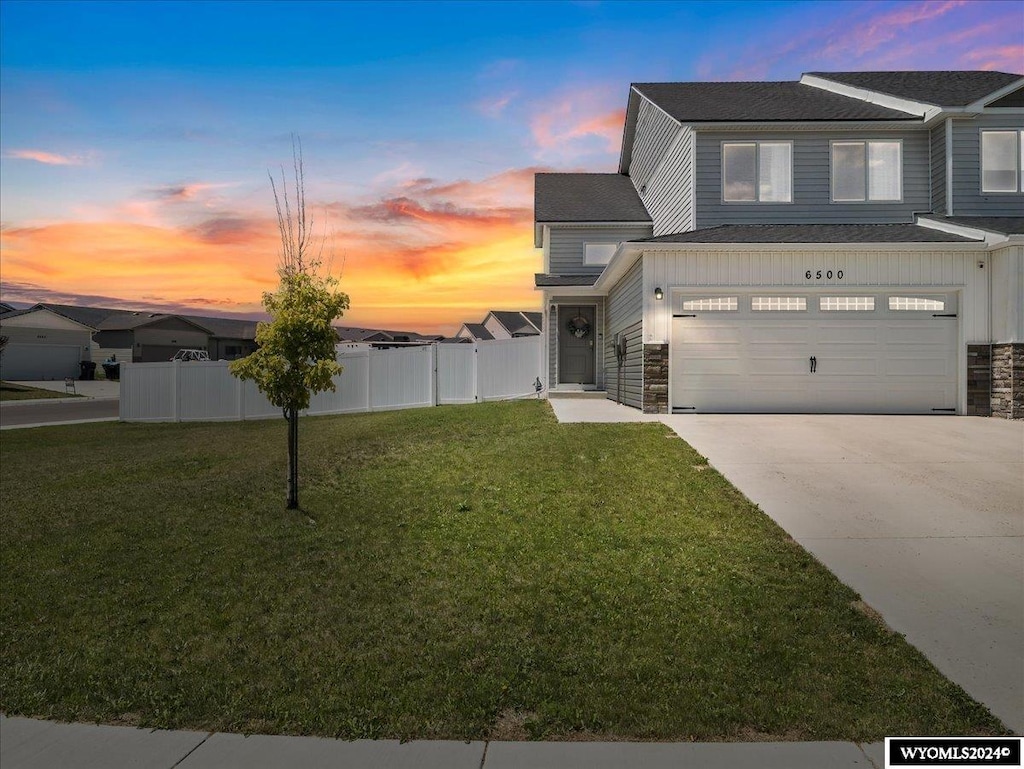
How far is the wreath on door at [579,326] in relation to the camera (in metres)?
20.8

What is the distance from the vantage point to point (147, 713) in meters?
3.62

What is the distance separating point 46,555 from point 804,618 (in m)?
6.85

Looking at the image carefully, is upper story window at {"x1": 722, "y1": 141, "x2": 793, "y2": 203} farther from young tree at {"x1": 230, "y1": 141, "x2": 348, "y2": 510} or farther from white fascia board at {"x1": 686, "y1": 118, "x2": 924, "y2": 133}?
young tree at {"x1": 230, "y1": 141, "x2": 348, "y2": 510}

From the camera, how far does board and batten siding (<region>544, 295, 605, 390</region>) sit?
20.6 metres

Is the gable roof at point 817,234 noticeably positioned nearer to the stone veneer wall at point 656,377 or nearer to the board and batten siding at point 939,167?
the board and batten siding at point 939,167

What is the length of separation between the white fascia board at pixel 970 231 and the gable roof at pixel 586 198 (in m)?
8.04

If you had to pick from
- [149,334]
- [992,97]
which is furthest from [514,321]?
[992,97]

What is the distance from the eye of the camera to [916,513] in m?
7.06

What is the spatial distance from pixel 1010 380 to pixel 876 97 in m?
8.01

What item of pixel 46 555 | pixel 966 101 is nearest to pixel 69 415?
pixel 46 555

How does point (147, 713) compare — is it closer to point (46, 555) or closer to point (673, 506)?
point (46, 555)

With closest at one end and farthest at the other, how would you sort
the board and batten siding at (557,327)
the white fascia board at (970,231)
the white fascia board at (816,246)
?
the white fascia board at (970,231), the white fascia board at (816,246), the board and batten siding at (557,327)

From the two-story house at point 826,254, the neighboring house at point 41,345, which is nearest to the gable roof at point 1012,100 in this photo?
the two-story house at point 826,254

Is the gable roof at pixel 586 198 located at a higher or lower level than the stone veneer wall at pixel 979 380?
higher
